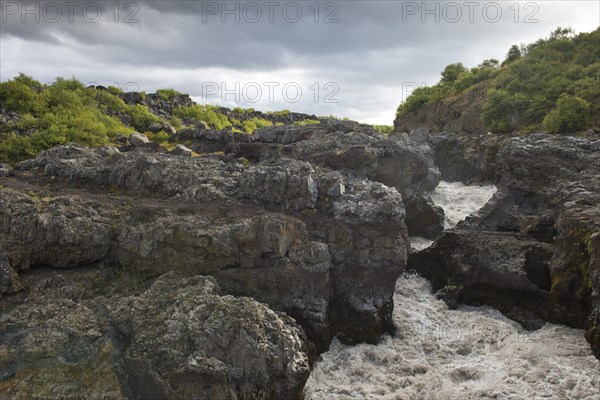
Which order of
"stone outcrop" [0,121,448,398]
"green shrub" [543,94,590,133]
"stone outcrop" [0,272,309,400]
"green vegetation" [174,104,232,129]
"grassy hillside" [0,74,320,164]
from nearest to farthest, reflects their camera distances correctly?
"stone outcrop" [0,272,309,400] < "stone outcrop" [0,121,448,398] < "grassy hillside" [0,74,320,164] < "green shrub" [543,94,590,133] < "green vegetation" [174,104,232,129]

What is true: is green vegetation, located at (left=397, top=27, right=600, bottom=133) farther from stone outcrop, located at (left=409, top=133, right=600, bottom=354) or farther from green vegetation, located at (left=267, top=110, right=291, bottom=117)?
green vegetation, located at (left=267, top=110, right=291, bottom=117)

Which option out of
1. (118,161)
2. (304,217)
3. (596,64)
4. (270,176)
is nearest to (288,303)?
(304,217)

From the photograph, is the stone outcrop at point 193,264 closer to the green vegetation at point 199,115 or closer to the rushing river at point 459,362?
the rushing river at point 459,362

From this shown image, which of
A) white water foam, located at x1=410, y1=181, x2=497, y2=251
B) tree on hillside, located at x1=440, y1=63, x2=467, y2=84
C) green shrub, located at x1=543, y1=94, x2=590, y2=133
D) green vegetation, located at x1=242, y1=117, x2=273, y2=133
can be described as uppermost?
tree on hillside, located at x1=440, y1=63, x2=467, y2=84

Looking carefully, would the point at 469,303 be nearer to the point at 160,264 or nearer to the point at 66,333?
the point at 160,264

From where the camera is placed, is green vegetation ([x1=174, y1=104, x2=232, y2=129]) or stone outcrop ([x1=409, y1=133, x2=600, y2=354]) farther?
green vegetation ([x1=174, y1=104, x2=232, y2=129])

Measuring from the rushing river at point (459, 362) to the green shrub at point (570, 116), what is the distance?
29.1 metres

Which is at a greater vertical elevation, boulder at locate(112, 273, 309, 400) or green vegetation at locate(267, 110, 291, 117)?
green vegetation at locate(267, 110, 291, 117)

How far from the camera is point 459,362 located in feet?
55.5

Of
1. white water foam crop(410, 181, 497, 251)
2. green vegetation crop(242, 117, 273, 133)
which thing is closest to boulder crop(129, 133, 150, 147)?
white water foam crop(410, 181, 497, 251)

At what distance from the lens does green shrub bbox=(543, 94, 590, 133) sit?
135 feet

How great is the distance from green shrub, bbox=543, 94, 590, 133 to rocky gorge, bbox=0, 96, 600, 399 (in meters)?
15.2

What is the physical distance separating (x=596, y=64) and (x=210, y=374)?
5705 cm

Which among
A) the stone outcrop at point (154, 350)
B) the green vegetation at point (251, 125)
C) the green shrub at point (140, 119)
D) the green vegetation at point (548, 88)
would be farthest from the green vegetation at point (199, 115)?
the stone outcrop at point (154, 350)
